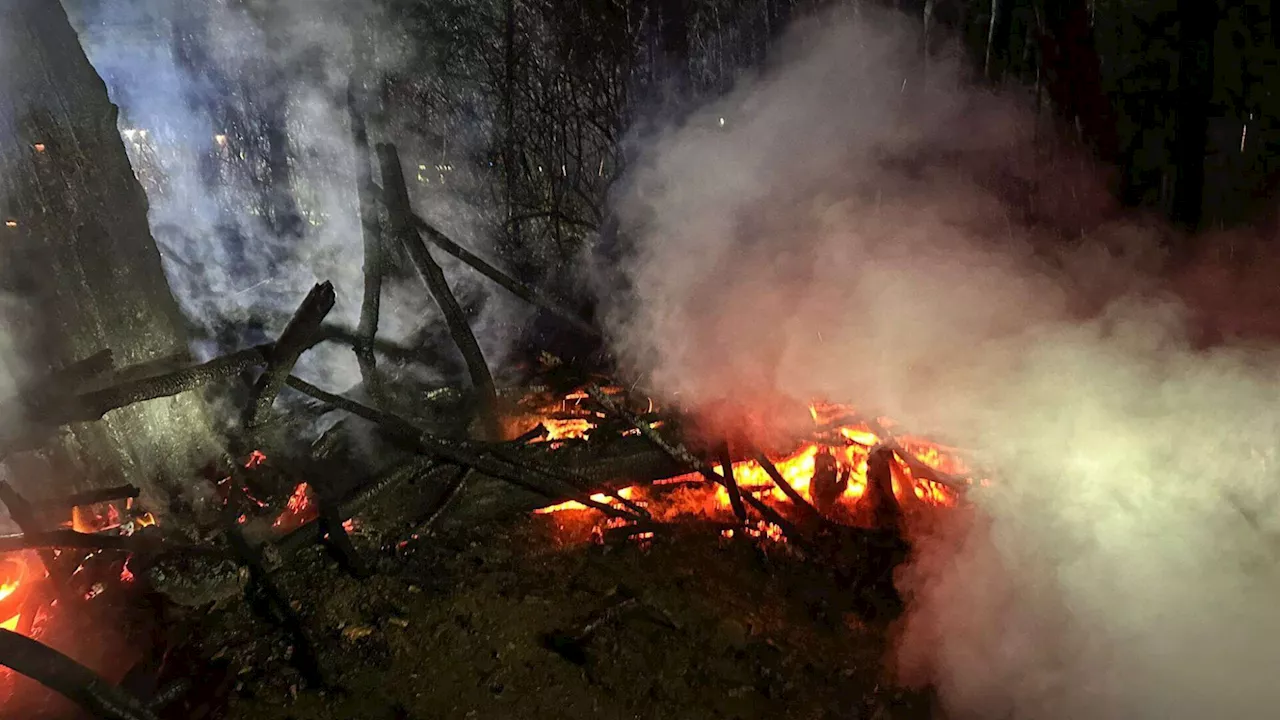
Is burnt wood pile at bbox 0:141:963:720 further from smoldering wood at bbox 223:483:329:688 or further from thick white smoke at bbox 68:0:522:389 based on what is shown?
thick white smoke at bbox 68:0:522:389

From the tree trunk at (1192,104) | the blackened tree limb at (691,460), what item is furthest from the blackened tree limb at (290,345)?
the tree trunk at (1192,104)

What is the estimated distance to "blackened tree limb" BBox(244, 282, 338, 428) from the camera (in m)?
4.05

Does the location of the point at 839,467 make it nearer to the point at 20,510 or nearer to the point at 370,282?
the point at 370,282

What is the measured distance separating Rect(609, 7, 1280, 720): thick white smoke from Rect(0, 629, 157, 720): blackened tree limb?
372 cm

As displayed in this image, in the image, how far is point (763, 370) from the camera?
5320 mm

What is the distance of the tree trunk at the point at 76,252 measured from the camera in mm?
4250

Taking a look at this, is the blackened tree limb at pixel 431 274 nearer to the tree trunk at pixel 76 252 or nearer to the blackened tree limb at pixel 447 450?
the blackened tree limb at pixel 447 450

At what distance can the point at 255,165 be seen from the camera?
26.0 ft

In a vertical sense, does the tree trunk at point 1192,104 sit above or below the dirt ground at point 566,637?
above

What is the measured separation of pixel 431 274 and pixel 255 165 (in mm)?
4038

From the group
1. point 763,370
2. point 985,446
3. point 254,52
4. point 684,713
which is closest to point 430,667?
point 684,713

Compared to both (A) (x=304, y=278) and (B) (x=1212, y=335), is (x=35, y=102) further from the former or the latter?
(B) (x=1212, y=335)

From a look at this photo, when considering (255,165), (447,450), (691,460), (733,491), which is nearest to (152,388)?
(447,450)

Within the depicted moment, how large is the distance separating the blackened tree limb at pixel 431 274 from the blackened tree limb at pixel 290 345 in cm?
136
